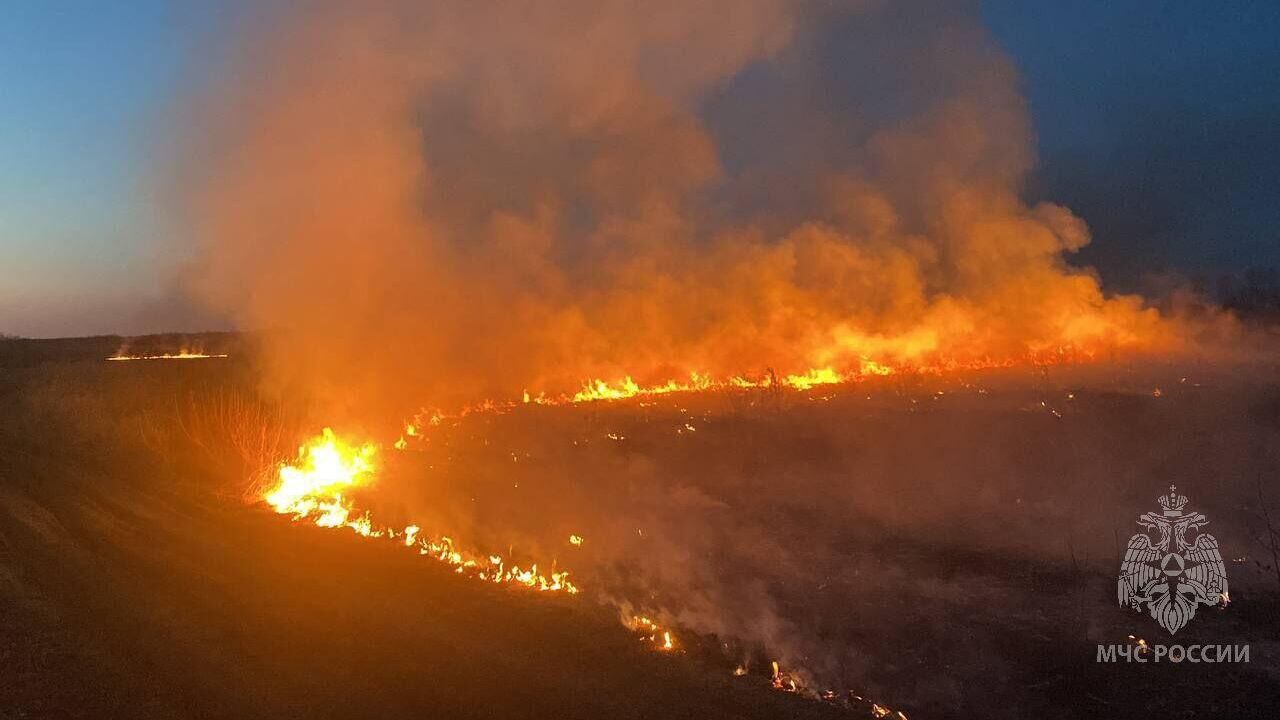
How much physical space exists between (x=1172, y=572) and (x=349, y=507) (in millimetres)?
14100

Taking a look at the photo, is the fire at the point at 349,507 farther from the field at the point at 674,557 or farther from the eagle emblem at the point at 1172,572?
the eagle emblem at the point at 1172,572

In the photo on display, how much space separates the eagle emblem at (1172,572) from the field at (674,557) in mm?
309

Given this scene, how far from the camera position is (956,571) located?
38.8 feet

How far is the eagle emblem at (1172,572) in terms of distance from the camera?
408 inches

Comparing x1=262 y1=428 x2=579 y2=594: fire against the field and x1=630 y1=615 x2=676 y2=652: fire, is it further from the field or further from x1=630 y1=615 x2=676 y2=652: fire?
x1=630 y1=615 x2=676 y2=652: fire

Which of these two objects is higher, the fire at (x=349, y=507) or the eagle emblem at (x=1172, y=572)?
the eagle emblem at (x=1172, y=572)

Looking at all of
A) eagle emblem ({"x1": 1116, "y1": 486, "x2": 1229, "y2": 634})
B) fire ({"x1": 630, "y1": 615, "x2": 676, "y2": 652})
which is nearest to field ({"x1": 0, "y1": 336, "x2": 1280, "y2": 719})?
fire ({"x1": 630, "y1": 615, "x2": 676, "y2": 652})

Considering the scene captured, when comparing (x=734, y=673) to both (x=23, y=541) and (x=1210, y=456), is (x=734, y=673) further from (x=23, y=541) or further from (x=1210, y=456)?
(x=1210, y=456)

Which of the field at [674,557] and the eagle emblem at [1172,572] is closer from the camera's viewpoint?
the field at [674,557]

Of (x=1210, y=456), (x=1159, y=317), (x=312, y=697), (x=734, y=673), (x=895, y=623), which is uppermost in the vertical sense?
(x=1159, y=317)

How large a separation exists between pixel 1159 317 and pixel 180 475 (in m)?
33.3

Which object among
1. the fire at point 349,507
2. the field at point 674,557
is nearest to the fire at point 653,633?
the field at point 674,557

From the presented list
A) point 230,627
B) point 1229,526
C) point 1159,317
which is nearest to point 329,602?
point 230,627

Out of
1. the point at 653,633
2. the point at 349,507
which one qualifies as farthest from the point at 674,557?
the point at 349,507
